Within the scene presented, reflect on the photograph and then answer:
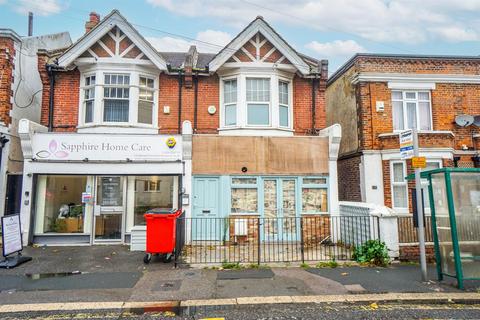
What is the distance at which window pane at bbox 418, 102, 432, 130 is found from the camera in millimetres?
12906

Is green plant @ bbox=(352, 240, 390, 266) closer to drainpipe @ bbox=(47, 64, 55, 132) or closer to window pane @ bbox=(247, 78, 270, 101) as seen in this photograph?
window pane @ bbox=(247, 78, 270, 101)

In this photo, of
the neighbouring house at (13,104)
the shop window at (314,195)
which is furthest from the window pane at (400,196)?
the neighbouring house at (13,104)

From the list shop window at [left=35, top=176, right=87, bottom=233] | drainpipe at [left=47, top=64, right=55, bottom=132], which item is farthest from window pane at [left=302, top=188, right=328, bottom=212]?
drainpipe at [left=47, top=64, right=55, bottom=132]

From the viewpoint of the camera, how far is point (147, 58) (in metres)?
11.7

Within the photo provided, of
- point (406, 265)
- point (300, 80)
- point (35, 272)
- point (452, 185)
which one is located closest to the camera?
point (452, 185)

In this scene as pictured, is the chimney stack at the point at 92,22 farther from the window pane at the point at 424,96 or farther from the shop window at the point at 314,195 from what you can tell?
the window pane at the point at 424,96

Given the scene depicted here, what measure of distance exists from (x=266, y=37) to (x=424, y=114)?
24.1 feet

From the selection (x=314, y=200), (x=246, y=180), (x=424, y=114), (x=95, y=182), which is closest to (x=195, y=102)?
(x=246, y=180)

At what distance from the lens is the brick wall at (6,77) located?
1123cm

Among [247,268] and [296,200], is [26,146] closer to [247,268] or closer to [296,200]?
[247,268]

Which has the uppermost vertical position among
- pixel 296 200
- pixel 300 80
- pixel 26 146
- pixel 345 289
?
pixel 300 80

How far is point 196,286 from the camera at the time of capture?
6285 mm

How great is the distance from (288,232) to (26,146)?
30.9 ft

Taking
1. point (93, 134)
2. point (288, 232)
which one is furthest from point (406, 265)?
point (93, 134)
